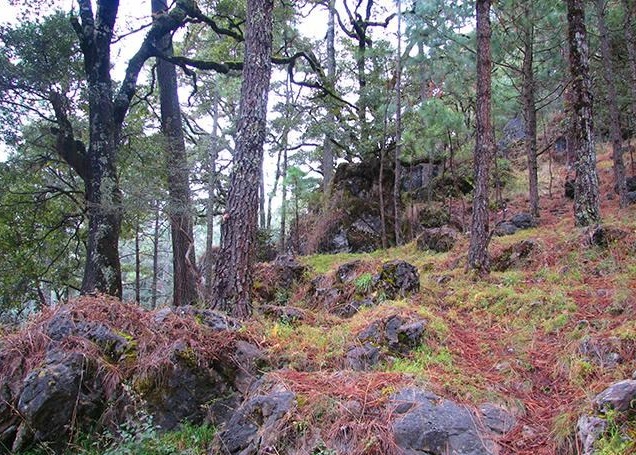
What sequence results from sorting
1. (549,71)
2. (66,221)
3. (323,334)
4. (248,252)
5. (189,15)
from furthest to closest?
(549,71) → (66,221) → (189,15) → (248,252) → (323,334)

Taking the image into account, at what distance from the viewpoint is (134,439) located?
292cm

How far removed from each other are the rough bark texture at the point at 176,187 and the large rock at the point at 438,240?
536 centimetres

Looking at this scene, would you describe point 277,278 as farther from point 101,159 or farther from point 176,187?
point 101,159

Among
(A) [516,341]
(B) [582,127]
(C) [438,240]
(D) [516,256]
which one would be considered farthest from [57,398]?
(B) [582,127]

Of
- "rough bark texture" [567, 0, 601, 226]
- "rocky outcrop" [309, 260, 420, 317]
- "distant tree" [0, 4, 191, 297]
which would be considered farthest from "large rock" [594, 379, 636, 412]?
"distant tree" [0, 4, 191, 297]

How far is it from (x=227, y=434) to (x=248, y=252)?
232 cm

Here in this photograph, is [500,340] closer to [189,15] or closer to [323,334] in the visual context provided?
[323,334]

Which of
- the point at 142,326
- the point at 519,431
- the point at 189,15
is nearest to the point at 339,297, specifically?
the point at 142,326

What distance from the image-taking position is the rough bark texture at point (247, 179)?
488 cm

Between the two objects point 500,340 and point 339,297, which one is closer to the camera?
point 500,340

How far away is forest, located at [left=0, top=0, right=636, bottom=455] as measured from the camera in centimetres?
295

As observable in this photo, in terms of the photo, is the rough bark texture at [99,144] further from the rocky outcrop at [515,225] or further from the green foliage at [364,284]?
the rocky outcrop at [515,225]

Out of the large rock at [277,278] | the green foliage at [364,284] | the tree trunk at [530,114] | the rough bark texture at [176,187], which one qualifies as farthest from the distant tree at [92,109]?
the tree trunk at [530,114]

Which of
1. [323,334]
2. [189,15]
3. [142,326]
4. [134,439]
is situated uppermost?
[189,15]
